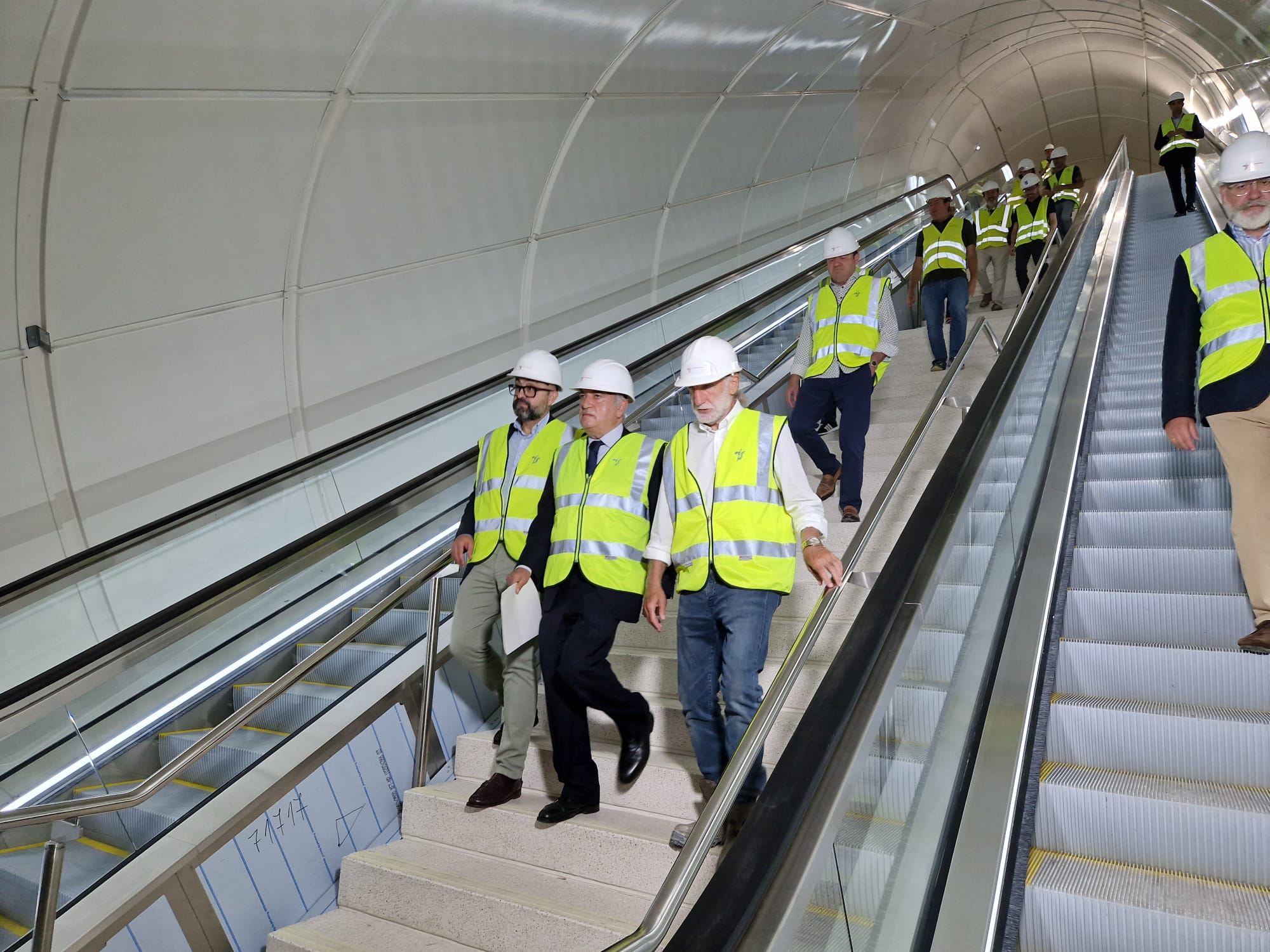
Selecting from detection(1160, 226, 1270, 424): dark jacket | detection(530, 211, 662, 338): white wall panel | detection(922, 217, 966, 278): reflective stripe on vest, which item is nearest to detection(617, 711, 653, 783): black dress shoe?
detection(1160, 226, 1270, 424): dark jacket

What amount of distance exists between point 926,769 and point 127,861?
3021mm

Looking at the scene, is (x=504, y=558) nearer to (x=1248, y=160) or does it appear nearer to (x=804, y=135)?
(x=1248, y=160)

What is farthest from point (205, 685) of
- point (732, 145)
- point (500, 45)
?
point (732, 145)

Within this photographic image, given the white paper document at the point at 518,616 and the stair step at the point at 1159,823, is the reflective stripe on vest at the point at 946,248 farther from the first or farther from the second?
the stair step at the point at 1159,823

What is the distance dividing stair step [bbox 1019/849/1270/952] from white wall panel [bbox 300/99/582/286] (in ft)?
23.4

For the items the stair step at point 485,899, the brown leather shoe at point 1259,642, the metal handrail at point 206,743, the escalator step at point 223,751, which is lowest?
the stair step at point 485,899

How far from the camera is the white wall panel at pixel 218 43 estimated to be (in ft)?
18.1

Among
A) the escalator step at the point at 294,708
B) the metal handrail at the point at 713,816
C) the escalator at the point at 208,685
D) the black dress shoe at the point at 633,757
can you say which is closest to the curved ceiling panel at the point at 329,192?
the escalator at the point at 208,685

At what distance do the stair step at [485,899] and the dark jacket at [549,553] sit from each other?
0.98 m

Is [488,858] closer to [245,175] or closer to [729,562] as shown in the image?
[729,562]

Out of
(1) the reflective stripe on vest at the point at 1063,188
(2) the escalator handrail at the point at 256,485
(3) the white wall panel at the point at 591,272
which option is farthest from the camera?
(1) the reflective stripe on vest at the point at 1063,188

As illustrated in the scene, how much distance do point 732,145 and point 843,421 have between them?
9.82 m

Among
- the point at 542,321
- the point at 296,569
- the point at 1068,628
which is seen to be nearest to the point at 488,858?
the point at 296,569

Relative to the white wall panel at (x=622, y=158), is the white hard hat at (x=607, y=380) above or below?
below
